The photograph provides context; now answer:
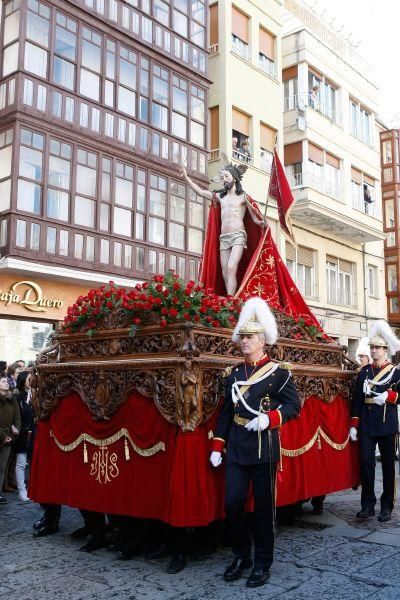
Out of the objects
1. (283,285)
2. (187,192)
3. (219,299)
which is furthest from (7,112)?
(219,299)

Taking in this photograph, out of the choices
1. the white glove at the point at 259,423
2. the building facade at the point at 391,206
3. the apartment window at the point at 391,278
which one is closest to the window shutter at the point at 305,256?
the building facade at the point at 391,206

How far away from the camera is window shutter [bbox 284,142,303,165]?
25953 millimetres

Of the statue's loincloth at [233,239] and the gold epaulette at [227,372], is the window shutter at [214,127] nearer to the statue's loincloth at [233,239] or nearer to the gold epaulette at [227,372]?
the statue's loincloth at [233,239]

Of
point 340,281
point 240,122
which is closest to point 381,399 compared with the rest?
point 240,122

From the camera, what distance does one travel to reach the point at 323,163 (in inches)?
1059

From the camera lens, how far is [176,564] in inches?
213

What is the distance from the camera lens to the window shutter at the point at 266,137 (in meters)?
24.6

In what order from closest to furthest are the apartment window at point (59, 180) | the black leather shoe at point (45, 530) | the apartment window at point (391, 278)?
the black leather shoe at point (45, 530) < the apartment window at point (59, 180) < the apartment window at point (391, 278)

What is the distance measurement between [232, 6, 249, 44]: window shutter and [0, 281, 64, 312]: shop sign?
1289cm

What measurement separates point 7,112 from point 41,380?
39.7 ft

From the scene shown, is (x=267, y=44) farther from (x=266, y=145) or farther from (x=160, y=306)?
(x=160, y=306)

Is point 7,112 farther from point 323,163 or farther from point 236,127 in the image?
point 323,163

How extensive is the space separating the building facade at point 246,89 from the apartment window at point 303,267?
2182 mm

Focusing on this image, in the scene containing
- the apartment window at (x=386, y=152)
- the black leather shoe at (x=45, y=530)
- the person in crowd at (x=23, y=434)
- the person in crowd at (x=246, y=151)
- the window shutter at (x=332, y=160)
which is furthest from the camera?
the apartment window at (x=386, y=152)
